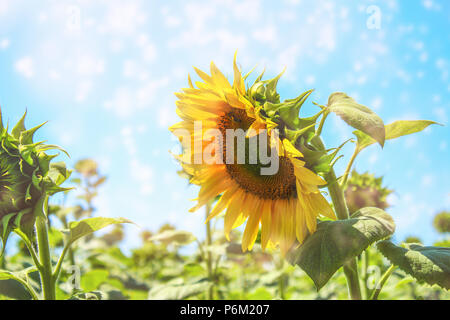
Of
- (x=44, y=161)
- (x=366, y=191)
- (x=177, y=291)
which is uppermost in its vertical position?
(x=44, y=161)

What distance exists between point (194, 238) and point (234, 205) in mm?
1239

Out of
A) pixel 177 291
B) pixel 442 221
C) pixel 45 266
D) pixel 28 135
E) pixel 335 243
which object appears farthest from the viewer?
pixel 442 221

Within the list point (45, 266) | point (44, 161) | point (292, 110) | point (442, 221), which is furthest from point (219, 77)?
point (442, 221)

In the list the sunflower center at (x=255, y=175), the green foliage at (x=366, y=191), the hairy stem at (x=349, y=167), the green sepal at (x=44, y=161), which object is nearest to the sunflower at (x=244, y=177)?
the sunflower center at (x=255, y=175)

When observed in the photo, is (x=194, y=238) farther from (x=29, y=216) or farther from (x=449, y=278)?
(x=449, y=278)

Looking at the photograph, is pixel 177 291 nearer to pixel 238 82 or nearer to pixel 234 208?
pixel 234 208

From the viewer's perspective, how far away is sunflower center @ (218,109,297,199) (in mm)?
1475

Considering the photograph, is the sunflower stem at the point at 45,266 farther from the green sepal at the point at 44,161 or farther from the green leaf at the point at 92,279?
the green leaf at the point at 92,279

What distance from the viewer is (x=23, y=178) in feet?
4.18

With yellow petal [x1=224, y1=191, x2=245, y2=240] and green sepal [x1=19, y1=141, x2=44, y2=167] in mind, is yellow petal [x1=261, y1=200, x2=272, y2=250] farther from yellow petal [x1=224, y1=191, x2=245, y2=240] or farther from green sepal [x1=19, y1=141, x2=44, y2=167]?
green sepal [x1=19, y1=141, x2=44, y2=167]

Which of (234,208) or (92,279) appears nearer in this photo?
(234,208)

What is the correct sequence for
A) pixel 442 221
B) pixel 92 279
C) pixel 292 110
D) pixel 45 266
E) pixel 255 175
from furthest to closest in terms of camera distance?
pixel 442 221, pixel 92 279, pixel 255 175, pixel 45 266, pixel 292 110

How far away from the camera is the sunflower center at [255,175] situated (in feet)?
4.84

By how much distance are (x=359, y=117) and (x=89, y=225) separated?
1.02m
